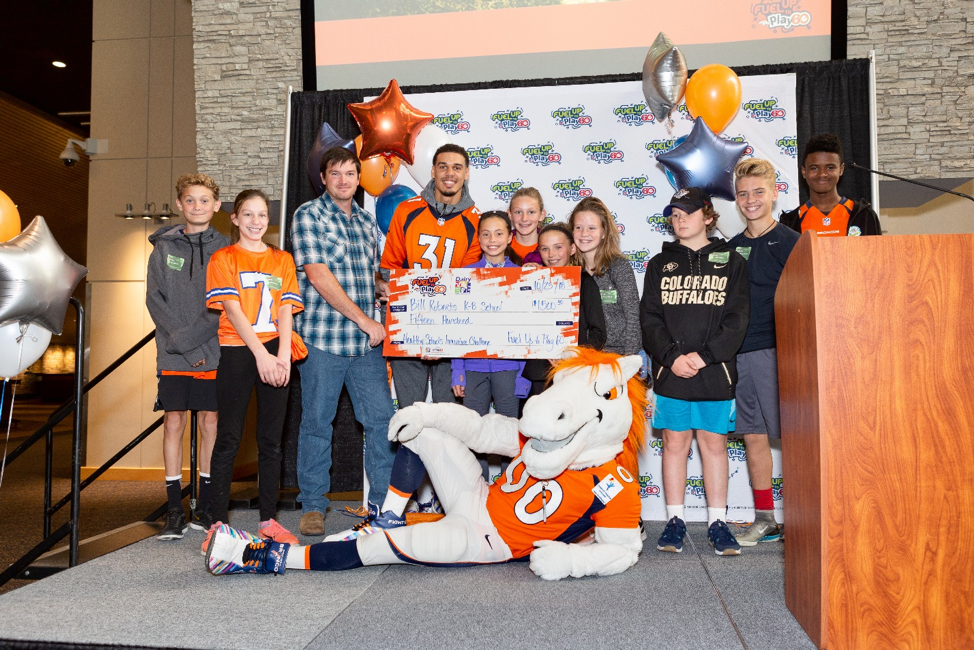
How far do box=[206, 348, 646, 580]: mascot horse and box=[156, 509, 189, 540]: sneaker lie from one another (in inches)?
30.4

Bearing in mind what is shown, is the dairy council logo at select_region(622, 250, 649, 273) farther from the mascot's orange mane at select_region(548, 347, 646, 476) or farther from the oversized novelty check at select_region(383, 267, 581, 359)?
the mascot's orange mane at select_region(548, 347, 646, 476)

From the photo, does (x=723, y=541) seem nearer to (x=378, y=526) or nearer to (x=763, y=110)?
(x=378, y=526)

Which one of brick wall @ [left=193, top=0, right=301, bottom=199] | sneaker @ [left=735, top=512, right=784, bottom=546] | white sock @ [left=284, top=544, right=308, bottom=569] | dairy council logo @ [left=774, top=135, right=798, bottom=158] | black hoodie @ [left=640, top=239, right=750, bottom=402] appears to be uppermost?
brick wall @ [left=193, top=0, right=301, bottom=199]

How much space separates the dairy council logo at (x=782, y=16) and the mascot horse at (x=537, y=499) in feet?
8.55

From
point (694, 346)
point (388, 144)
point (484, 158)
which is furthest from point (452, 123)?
point (694, 346)

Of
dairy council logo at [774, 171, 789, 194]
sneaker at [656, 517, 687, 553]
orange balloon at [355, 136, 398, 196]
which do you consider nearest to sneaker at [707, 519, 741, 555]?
sneaker at [656, 517, 687, 553]

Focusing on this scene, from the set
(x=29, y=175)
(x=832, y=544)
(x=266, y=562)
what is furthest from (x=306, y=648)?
(x=29, y=175)

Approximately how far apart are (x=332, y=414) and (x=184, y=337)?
747 mm

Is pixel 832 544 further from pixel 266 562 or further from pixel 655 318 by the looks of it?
pixel 266 562

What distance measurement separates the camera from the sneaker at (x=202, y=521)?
3.08 m

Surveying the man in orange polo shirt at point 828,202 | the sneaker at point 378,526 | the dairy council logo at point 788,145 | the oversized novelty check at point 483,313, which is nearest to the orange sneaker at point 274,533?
the sneaker at point 378,526

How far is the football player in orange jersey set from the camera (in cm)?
337

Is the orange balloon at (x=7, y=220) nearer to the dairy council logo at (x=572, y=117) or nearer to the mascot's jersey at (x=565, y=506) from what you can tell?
the mascot's jersey at (x=565, y=506)

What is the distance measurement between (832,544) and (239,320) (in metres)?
2.29
